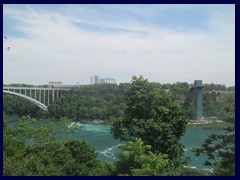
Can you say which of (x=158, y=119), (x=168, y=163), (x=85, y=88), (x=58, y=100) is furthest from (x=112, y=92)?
(x=168, y=163)

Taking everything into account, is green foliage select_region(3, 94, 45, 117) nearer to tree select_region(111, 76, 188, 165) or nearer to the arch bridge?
the arch bridge

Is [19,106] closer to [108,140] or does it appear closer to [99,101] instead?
[108,140]

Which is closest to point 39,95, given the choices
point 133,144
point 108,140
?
point 108,140

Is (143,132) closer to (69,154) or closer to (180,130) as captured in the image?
(180,130)

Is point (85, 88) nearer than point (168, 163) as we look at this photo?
No

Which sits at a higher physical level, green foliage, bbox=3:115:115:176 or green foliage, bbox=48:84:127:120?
green foliage, bbox=48:84:127:120

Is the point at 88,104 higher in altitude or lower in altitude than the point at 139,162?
higher

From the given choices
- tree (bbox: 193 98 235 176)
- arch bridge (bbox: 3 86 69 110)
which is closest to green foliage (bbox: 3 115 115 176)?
tree (bbox: 193 98 235 176)

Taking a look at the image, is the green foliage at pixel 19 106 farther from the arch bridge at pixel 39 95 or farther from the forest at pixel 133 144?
the forest at pixel 133 144
